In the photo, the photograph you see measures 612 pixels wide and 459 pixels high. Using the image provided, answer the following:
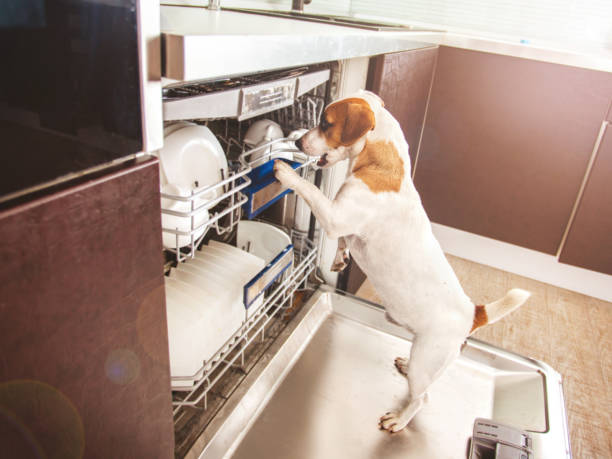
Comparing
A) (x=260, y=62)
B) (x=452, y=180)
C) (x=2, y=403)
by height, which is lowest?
(x=452, y=180)

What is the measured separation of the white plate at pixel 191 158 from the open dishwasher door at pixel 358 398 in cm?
47

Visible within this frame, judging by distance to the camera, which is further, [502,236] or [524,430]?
[502,236]

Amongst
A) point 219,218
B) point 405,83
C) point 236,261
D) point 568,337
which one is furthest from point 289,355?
point 568,337

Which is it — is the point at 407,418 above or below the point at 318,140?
below

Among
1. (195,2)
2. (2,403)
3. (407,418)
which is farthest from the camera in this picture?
(195,2)

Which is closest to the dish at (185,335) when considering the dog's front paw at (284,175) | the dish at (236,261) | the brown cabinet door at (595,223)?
the dish at (236,261)

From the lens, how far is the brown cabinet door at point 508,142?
5.73ft

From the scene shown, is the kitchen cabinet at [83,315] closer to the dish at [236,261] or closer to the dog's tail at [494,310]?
the dish at [236,261]

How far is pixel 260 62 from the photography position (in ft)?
1.96

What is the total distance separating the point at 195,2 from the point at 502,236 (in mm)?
1618

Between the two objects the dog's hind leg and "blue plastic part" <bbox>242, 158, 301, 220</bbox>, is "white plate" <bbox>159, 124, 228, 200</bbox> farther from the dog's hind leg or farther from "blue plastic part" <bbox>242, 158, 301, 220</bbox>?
the dog's hind leg


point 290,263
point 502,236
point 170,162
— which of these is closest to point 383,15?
point 502,236

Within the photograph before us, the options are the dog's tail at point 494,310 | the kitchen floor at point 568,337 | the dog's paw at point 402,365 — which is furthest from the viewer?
the kitchen floor at point 568,337

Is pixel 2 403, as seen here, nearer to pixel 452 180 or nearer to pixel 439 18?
pixel 452 180
